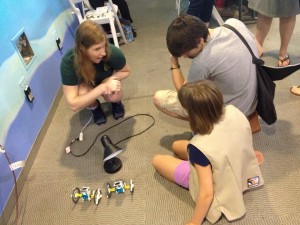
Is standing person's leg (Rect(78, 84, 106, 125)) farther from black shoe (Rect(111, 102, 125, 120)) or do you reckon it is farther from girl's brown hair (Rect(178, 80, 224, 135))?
girl's brown hair (Rect(178, 80, 224, 135))

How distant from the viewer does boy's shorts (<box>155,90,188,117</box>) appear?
1522mm

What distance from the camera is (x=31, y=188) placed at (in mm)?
1657

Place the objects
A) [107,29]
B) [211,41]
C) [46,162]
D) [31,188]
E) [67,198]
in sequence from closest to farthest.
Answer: [211,41], [67,198], [31,188], [46,162], [107,29]

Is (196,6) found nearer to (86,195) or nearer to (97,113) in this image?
(97,113)

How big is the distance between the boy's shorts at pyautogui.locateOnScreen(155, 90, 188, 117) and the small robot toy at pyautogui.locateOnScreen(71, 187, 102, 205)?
1.87 feet

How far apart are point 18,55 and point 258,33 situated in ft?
5.60

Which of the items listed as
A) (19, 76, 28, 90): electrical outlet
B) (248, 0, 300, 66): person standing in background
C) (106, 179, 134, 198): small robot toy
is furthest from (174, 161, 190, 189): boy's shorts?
(248, 0, 300, 66): person standing in background

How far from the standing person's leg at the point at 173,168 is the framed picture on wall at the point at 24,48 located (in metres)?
1.09

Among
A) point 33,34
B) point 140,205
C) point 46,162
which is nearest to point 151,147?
point 140,205

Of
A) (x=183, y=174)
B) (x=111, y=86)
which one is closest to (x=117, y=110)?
(x=111, y=86)

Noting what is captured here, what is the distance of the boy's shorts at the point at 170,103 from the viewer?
1522 millimetres

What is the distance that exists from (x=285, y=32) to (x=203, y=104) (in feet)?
Result: 4.40

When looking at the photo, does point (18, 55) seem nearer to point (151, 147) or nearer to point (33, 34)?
point (33, 34)

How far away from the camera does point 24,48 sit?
6.34 feet
